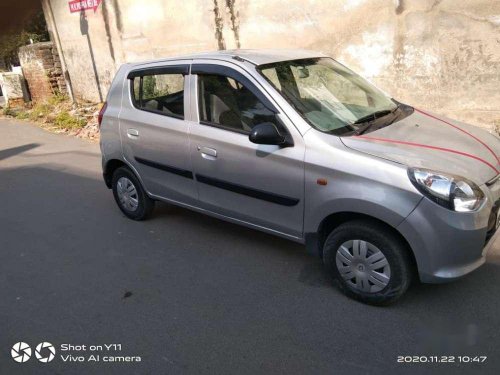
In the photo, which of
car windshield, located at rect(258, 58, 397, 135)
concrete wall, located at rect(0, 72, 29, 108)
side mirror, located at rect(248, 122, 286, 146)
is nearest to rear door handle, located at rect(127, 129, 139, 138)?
car windshield, located at rect(258, 58, 397, 135)

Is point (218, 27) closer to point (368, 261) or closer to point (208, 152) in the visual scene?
point (208, 152)

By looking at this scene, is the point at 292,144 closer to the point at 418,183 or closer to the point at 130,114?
the point at 418,183

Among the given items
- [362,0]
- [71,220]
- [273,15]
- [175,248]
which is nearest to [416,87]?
[362,0]

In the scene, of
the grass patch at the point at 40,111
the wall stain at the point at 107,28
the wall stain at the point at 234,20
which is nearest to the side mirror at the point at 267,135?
the wall stain at the point at 234,20

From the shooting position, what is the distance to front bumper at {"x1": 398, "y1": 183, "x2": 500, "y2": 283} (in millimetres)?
2854

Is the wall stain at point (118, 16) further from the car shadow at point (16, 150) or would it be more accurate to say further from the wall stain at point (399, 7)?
the wall stain at point (399, 7)

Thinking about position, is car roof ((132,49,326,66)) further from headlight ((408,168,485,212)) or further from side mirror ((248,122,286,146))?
headlight ((408,168,485,212))

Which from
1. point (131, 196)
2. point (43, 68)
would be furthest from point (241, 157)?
point (43, 68)

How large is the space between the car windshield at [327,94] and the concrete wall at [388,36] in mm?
2572

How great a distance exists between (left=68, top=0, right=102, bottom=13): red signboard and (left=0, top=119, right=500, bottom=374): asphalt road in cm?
697

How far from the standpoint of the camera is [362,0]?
22.1 ft

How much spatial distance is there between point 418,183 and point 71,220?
4006 mm

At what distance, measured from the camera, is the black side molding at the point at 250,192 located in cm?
353

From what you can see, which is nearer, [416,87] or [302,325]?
[302,325]
